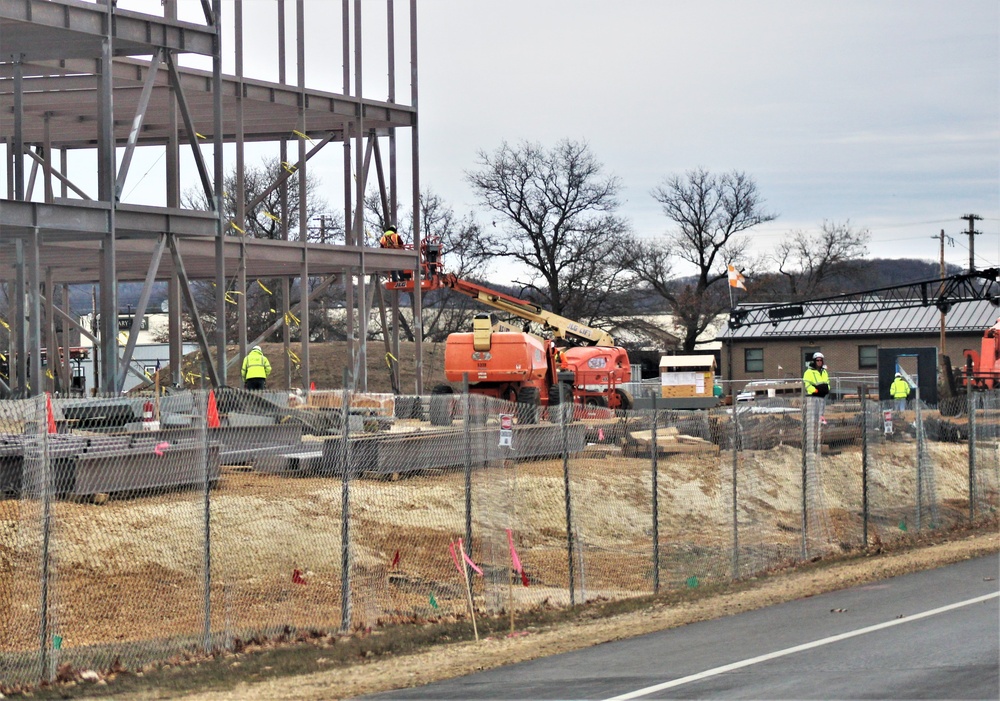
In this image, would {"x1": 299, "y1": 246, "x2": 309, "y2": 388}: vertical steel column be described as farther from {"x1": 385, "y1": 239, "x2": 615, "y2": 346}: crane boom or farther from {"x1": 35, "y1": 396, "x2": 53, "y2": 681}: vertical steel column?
{"x1": 35, "y1": 396, "x2": 53, "y2": 681}: vertical steel column

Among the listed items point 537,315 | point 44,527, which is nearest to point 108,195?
point 44,527

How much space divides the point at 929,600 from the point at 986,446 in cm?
1081

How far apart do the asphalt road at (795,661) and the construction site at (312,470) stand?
1.93 meters

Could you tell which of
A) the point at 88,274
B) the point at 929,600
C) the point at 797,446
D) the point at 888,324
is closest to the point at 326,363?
the point at 88,274

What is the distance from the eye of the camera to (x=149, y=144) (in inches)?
1454

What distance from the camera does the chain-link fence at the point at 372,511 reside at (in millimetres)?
11844

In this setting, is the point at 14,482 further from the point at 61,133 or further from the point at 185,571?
the point at 61,133

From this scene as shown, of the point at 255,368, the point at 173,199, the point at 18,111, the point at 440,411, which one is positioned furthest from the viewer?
the point at 173,199

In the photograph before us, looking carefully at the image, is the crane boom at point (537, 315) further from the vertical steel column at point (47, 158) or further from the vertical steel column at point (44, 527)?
the vertical steel column at point (44, 527)

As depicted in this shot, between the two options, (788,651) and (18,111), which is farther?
(18,111)

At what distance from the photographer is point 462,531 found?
56.2 ft

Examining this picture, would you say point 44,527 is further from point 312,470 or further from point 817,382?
point 817,382

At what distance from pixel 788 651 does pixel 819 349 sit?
62.3 m

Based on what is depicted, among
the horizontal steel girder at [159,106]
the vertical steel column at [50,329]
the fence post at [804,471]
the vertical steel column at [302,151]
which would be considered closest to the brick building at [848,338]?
the horizontal steel girder at [159,106]
